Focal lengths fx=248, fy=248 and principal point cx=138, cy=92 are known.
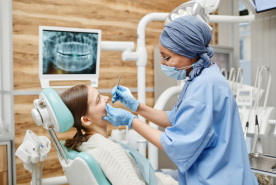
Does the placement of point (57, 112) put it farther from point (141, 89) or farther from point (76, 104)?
point (141, 89)

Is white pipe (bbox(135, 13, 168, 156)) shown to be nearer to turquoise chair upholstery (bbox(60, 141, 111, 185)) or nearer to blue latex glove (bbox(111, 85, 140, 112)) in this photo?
blue latex glove (bbox(111, 85, 140, 112))

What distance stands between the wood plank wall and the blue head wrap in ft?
5.59

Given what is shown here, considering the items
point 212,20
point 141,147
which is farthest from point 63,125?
point 212,20

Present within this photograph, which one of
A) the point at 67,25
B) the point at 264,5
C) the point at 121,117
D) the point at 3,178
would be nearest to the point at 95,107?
the point at 121,117

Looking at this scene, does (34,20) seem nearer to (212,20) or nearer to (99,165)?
(212,20)

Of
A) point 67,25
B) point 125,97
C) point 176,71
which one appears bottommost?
point 125,97

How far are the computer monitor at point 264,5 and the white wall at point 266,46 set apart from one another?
17 cm

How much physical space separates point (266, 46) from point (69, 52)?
85.9 inches

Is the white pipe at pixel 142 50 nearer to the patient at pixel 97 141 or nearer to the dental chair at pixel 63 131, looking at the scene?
the patient at pixel 97 141

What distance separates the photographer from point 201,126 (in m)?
0.93

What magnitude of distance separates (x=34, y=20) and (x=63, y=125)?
5.56ft

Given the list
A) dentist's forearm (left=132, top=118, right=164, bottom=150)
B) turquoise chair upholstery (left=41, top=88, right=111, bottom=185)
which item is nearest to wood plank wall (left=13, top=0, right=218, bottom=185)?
turquoise chair upholstery (left=41, top=88, right=111, bottom=185)

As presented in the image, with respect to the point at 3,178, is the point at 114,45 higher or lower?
higher

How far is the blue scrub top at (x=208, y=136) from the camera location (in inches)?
37.0
